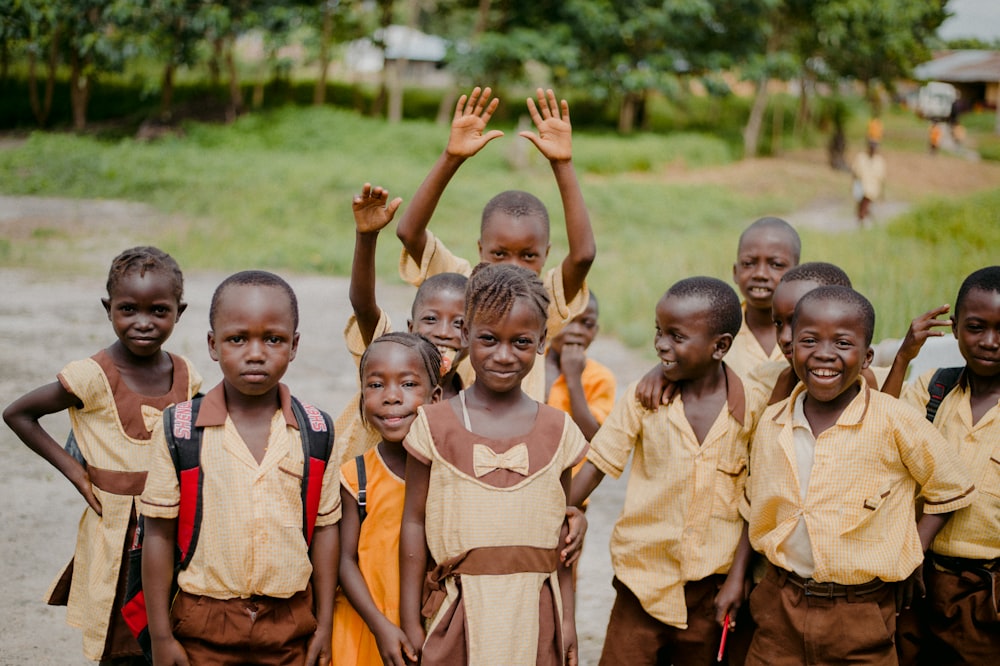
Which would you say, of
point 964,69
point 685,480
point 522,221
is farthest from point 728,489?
point 964,69

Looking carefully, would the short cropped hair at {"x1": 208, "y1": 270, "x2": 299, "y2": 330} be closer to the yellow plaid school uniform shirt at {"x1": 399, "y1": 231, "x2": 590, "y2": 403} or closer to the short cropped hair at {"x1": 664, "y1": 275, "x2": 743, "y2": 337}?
the yellow plaid school uniform shirt at {"x1": 399, "y1": 231, "x2": 590, "y2": 403}

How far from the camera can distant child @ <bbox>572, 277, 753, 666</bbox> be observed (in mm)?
2801

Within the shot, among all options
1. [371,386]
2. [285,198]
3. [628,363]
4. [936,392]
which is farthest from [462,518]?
[285,198]

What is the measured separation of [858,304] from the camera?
2654mm

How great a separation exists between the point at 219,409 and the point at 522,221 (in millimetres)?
1270

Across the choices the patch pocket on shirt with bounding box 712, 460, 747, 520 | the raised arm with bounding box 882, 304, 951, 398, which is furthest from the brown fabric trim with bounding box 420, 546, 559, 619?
the raised arm with bounding box 882, 304, 951, 398

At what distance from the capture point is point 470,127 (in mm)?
3127

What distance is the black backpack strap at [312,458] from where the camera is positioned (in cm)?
242

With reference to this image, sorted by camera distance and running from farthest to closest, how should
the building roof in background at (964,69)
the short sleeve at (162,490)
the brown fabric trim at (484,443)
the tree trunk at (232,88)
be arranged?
the building roof in background at (964,69) < the tree trunk at (232,88) < the brown fabric trim at (484,443) < the short sleeve at (162,490)

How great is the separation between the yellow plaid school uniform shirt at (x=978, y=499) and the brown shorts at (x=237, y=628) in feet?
5.92

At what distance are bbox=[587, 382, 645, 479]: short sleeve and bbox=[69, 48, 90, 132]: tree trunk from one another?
62.5 feet

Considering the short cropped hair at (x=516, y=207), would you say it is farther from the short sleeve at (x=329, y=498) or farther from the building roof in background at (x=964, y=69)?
the building roof in background at (x=964, y=69)

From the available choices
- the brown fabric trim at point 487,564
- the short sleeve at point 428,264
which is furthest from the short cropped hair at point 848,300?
the short sleeve at point 428,264

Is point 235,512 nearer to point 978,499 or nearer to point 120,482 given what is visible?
point 120,482
